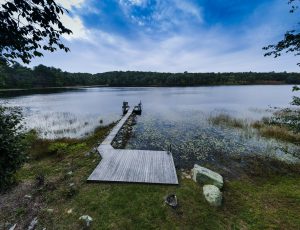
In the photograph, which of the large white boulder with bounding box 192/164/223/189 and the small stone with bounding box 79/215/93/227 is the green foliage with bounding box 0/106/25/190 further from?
the large white boulder with bounding box 192/164/223/189

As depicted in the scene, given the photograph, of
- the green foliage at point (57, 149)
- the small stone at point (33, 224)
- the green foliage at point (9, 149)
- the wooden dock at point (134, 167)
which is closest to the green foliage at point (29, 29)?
the green foliage at point (9, 149)

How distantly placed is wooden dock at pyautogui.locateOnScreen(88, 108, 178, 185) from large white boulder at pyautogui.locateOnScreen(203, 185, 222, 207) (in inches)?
41.6

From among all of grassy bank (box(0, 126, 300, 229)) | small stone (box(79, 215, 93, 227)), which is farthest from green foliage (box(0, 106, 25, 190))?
small stone (box(79, 215, 93, 227))

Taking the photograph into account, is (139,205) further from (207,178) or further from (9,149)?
(9,149)

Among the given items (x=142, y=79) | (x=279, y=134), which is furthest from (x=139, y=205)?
(x=142, y=79)

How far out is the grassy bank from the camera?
14.8 feet

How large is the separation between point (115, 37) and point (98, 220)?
29.9 metres

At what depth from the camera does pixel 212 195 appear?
5.42 metres

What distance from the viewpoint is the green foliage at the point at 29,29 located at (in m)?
2.52

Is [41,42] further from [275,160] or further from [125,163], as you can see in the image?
[275,160]

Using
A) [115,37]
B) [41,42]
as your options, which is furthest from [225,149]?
[115,37]

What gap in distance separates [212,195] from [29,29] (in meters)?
5.95

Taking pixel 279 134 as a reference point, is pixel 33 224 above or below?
above

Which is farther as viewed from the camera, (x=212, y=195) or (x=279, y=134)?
(x=279, y=134)
